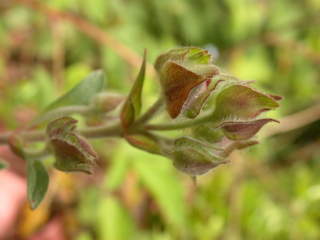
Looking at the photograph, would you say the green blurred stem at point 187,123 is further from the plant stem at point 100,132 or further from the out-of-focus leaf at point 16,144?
the out-of-focus leaf at point 16,144

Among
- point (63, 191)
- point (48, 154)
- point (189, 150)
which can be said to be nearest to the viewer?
point (189, 150)

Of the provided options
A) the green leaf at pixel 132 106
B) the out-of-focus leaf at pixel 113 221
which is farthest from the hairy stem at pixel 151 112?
the out-of-focus leaf at pixel 113 221

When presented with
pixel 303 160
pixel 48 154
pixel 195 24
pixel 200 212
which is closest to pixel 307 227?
→ pixel 200 212

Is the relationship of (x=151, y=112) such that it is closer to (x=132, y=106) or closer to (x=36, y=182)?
(x=132, y=106)

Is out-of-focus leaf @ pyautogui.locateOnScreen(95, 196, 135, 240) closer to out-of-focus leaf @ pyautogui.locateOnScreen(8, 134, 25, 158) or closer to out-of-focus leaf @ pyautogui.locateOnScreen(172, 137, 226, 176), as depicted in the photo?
out-of-focus leaf @ pyautogui.locateOnScreen(8, 134, 25, 158)

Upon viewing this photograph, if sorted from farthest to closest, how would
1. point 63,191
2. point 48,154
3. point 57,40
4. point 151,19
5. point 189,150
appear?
1. point 151,19
2. point 57,40
3. point 63,191
4. point 48,154
5. point 189,150

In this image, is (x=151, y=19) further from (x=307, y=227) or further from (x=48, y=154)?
(x=48, y=154)

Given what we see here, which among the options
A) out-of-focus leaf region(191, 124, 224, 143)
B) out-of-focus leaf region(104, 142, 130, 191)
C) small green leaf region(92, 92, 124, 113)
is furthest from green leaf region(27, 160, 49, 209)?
out-of-focus leaf region(104, 142, 130, 191)
